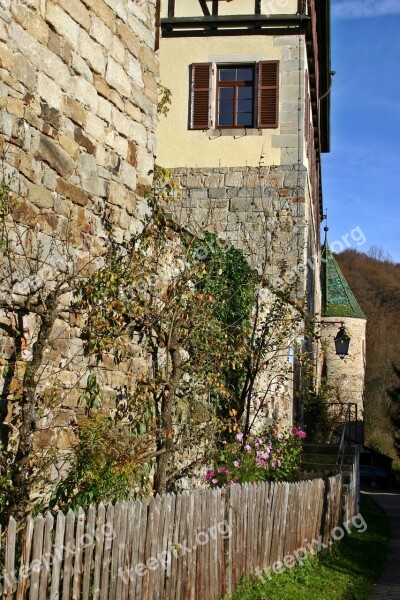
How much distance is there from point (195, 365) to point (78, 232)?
8.90 feet

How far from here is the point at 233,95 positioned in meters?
14.6

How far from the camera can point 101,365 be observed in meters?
6.34

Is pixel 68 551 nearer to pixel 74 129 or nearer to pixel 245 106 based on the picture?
pixel 74 129

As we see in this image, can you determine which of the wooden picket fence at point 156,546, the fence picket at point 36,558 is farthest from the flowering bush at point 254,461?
the fence picket at point 36,558

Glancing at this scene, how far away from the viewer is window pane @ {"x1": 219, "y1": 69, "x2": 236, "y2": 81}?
14.8m

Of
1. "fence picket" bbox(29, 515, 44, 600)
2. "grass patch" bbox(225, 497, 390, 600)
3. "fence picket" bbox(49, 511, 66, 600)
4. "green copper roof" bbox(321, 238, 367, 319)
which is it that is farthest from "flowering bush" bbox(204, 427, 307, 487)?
"green copper roof" bbox(321, 238, 367, 319)

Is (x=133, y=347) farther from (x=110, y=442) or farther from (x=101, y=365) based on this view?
(x=110, y=442)

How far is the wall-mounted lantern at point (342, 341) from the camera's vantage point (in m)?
14.4

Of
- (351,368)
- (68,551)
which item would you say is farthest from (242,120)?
(351,368)

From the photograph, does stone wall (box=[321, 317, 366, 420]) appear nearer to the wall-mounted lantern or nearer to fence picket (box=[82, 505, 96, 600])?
the wall-mounted lantern

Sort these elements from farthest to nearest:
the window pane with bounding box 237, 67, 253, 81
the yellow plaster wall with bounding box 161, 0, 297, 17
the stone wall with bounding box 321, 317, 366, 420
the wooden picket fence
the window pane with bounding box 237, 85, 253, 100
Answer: the stone wall with bounding box 321, 317, 366, 420, the window pane with bounding box 237, 67, 253, 81, the window pane with bounding box 237, 85, 253, 100, the yellow plaster wall with bounding box 161, 0, 297, 17, the wooden picket fence

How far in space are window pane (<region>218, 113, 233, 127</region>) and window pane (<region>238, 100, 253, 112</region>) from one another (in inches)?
8.4

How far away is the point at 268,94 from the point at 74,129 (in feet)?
29.2

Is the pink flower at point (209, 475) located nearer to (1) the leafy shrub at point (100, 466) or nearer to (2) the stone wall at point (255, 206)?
(1) the leafy shrub at point (100, 466)
